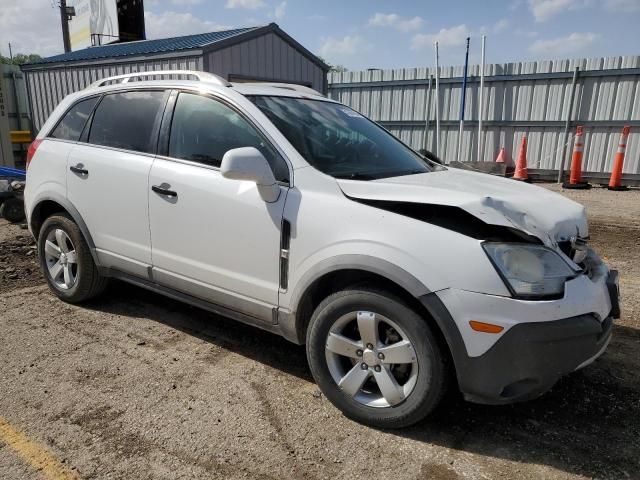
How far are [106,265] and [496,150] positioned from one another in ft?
37.0

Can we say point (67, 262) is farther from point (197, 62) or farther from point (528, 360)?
point (197, 62)

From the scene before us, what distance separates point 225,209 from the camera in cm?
304

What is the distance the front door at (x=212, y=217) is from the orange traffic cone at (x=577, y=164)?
10018mm

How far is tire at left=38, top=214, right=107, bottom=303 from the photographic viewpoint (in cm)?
408

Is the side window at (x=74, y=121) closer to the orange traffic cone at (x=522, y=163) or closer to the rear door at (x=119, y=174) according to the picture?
the rear door at (x=119, y=174)

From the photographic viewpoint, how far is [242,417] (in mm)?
2787

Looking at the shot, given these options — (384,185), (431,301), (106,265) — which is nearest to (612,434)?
(431,301)

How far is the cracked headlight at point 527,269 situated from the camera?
2262mm

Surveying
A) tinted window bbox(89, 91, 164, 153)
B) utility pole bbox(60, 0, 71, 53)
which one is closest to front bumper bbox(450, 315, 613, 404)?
tinted window bbox(89, 91, 164, 153)

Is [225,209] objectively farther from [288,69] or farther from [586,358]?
[288,69]

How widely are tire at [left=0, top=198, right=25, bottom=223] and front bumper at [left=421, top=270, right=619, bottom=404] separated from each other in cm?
690

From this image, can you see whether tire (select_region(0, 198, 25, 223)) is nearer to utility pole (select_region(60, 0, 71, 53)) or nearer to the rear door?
the rear door

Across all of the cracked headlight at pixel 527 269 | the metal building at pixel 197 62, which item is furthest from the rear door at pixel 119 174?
the metal building at pixel 197 62

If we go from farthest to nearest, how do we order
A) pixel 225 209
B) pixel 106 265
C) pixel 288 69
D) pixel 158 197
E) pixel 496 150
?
1. pixel 496 150
2. pixel 288 69
3. pixel 106 265
4. pixel 158 197
5. pixel 225 209
